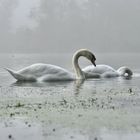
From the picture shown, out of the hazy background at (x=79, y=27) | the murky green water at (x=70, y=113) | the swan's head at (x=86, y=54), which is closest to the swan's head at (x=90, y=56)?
the swan's head at (x=86, y=54)

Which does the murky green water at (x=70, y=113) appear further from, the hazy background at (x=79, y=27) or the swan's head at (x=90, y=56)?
the hazy background at (x=79, y=27)

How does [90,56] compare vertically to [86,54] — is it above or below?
below

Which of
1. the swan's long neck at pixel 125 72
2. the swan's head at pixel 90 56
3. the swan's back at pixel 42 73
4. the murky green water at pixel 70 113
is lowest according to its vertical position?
the murky green water at pixel 70 113

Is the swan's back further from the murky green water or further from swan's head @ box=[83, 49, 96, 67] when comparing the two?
the murky green water

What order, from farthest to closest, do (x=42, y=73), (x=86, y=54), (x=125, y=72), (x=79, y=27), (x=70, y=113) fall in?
(x=79, y=27), (x=125, y=72), (x=86, y=54), (x=42, y=73), (x=70, y=113)

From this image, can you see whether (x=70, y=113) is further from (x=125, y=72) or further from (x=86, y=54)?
(x=125, y=72)

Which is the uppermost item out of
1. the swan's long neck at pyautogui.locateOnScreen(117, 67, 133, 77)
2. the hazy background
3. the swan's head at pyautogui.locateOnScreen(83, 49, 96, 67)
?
the hazy background

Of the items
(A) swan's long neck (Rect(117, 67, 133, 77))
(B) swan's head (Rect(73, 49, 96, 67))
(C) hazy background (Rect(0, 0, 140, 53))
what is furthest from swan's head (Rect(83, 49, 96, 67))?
(C) hazy background (Rect(0, 0, 140, 53))

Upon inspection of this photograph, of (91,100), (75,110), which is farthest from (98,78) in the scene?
(75,110)

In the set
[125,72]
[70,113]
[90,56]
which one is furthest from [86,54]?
[70,113]

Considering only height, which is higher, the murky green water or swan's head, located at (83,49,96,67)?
swan's head, located at (83,49,96,67)

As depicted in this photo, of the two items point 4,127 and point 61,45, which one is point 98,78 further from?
point 61,45

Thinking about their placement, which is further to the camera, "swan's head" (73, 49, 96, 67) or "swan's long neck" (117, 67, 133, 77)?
"swan's long neck" (117, 67, 133, 77)

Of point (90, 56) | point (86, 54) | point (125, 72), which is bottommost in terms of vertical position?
point (125, 72)
